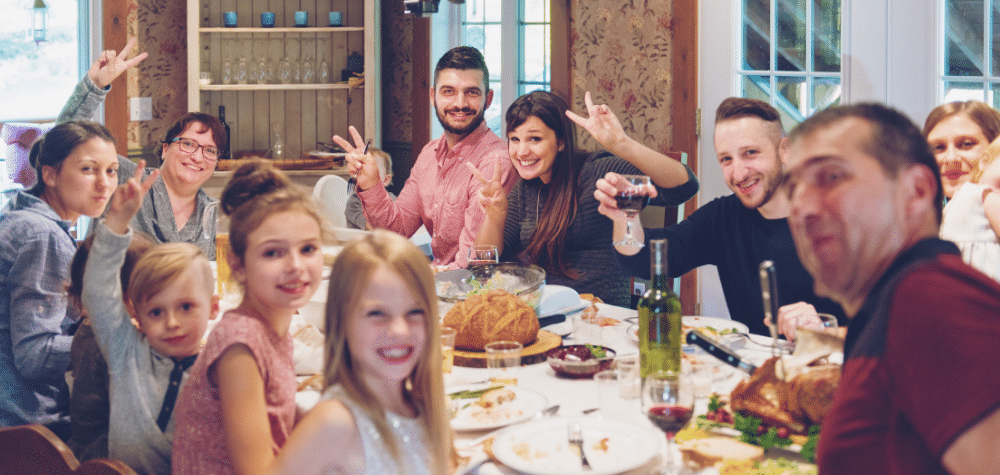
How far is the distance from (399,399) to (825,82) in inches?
105

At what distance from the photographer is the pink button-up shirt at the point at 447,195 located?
10.2ft

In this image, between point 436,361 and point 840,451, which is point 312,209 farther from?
point 840,451

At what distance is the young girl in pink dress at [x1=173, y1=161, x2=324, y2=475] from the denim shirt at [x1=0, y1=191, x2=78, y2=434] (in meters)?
0.75

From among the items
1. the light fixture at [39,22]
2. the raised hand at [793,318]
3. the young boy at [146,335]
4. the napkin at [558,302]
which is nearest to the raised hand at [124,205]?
the young boy at [146,335]

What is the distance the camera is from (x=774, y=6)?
348 centimetres

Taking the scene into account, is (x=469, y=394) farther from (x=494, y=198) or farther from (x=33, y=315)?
(x=494, y=198)

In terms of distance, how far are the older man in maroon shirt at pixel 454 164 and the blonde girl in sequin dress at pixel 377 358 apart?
1.87m

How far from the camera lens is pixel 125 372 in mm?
1379

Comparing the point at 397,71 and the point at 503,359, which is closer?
the point at 503,359

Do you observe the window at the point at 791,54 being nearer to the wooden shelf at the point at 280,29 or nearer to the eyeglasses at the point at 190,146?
the eyeglasses at the point at 190,146

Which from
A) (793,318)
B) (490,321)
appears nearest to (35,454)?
(490,321)

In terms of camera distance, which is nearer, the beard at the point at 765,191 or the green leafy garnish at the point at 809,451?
the green leafy garnish at the point at 809,451

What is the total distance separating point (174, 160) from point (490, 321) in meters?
1.38

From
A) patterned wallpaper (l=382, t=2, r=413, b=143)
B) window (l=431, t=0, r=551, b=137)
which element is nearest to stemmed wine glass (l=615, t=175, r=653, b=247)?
window (l=431, t=0, r=551, b=137)
